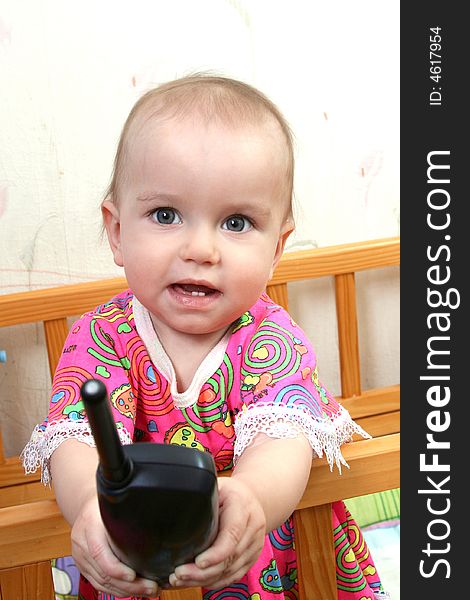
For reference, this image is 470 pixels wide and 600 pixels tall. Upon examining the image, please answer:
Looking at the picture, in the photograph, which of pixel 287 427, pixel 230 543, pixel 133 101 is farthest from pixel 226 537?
pixel 133 101

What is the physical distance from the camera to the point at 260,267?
2.75 ft

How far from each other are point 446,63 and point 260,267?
0.63 m

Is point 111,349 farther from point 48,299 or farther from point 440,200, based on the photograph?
point 440,200

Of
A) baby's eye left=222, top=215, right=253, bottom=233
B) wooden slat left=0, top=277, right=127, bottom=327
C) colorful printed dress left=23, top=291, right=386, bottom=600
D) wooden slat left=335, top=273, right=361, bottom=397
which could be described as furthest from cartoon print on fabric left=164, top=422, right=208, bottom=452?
wooden slat left=335, top=273, right=361, bottom=397

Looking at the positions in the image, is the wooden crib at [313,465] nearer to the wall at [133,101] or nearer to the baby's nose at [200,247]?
the wall at [133,101]

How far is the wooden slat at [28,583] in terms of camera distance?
77 cm

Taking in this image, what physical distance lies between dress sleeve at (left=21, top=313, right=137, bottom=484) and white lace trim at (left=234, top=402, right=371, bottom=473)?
0.11 metres

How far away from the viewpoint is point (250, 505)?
63cm

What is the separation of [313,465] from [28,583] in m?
0.27

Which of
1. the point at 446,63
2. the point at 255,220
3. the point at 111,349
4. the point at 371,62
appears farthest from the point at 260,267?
the point at 371,62

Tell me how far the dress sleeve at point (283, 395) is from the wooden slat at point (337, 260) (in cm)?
47

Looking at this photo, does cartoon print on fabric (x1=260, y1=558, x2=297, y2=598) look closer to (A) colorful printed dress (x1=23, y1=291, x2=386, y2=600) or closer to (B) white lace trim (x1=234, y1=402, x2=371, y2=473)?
(A) colorful printed dress (x1=23, y1=291, x2=386, y2=600)

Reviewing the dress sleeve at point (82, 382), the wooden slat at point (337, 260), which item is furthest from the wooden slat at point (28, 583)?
the wooden slat at point (337, 260)

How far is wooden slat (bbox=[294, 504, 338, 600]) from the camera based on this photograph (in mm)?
831
